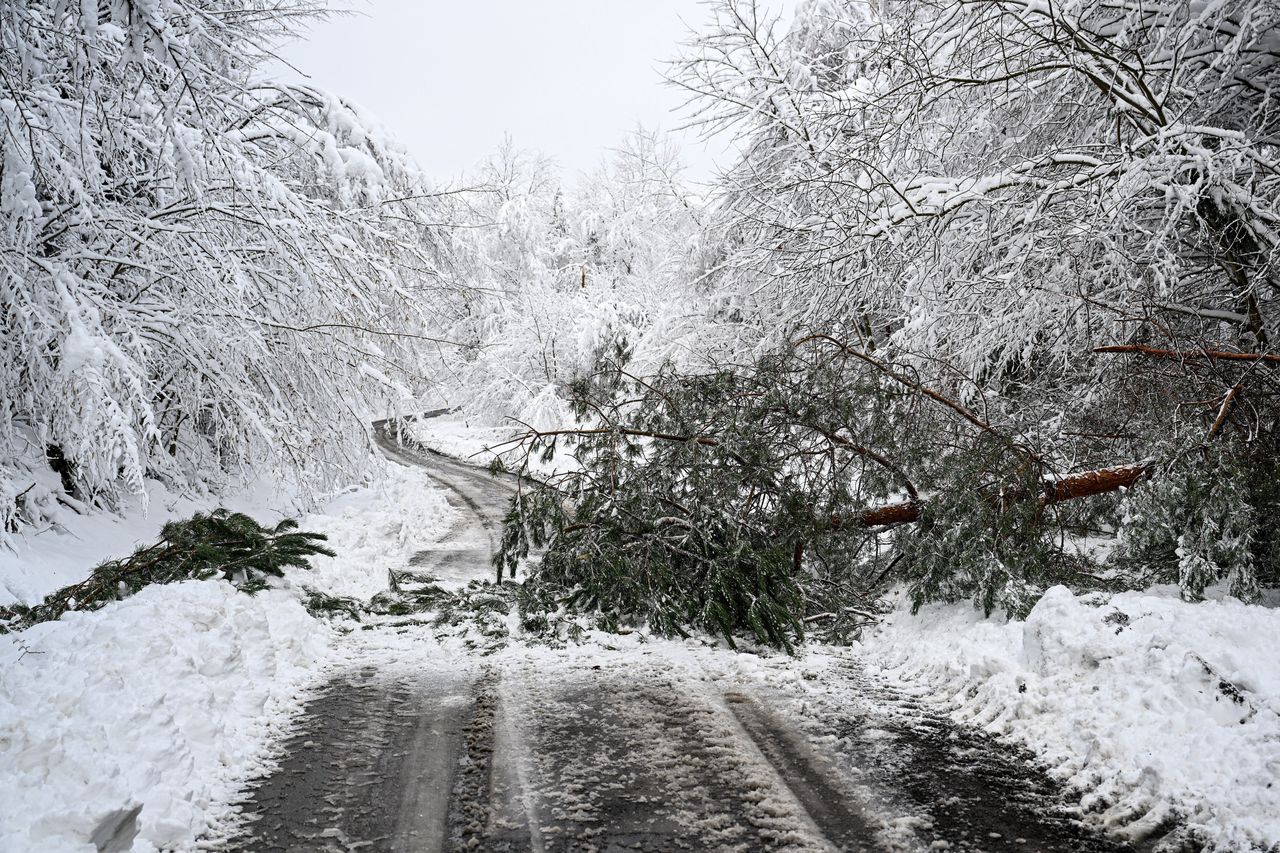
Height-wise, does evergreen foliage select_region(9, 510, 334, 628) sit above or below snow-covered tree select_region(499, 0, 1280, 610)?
below

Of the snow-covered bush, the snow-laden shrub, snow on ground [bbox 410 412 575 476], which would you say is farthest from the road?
snow on ground [bbox 410 412 575 476]

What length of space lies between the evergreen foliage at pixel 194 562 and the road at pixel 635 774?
6.32 ft

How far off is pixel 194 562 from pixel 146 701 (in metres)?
2.99

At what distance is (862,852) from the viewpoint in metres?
3.22

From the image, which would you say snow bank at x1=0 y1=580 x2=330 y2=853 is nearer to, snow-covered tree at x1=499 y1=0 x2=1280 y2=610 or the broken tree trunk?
snow-covered tree at x1=499 y1=0 x2=1280 y2=610

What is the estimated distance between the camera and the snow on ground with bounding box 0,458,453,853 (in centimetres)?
332

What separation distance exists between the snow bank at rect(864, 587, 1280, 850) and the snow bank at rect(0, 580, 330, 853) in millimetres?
4370

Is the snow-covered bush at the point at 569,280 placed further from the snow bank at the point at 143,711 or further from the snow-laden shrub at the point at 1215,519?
the snow-laden shrub at the point at 1215,519

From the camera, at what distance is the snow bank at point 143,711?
3.29 meters

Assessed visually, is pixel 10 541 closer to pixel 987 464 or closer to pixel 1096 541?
pixel 987 464

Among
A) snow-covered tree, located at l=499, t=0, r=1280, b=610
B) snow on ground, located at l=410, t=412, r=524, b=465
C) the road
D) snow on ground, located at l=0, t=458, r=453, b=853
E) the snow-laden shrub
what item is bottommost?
snow on ground, located at l=410, t=412, r=524, b=465

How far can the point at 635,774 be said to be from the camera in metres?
4.08

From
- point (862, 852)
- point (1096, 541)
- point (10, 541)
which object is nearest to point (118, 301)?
point (10, 541)

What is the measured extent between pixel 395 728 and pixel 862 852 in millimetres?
3003
